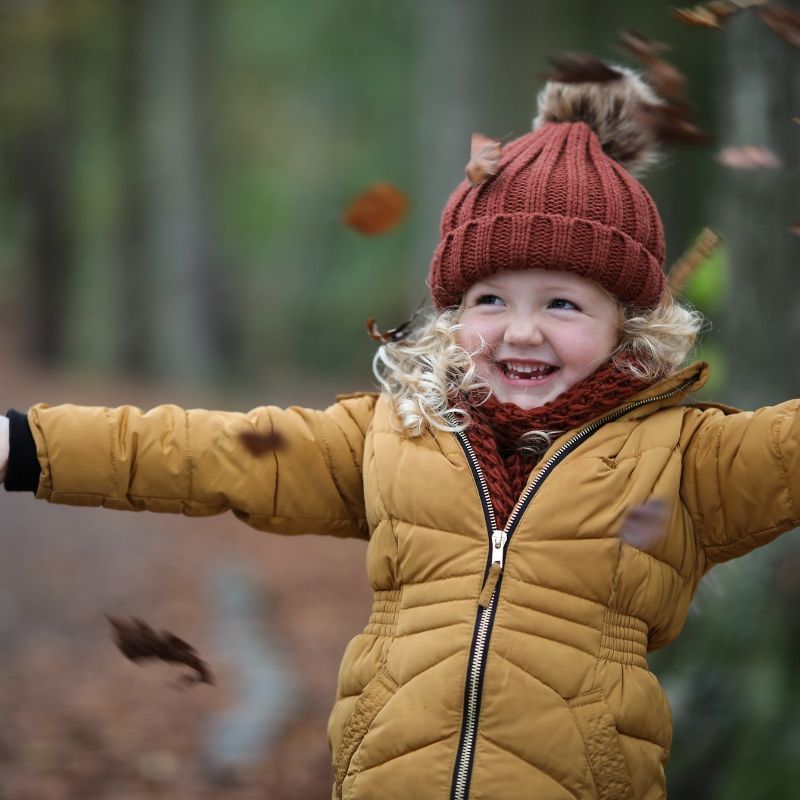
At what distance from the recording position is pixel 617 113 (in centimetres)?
310

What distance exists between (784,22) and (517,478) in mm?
1264

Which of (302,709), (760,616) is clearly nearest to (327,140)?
(302,709)

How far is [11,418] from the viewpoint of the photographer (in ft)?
9.39

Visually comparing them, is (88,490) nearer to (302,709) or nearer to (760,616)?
(760,616)

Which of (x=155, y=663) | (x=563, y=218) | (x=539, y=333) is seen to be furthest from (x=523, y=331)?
(x=155, y=663)

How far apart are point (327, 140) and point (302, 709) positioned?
70.3 feet

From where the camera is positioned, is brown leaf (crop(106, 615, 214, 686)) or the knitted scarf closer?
the knitted scarf

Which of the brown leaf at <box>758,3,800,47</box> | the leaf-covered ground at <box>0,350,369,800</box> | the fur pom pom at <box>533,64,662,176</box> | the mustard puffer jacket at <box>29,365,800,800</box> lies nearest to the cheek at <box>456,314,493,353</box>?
the mustard puffer jacket at <box>29,365,800,800</box>

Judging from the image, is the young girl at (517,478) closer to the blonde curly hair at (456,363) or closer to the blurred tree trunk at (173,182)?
the blonde curly hair at (456,363)

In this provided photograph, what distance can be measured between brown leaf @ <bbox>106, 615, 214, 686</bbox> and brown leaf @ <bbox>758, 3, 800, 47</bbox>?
6.69 ft

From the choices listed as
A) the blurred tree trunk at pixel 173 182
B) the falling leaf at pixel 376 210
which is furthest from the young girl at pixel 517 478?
the blurred tree trunk at pixel 173 182

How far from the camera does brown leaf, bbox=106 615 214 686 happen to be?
2885 millimetres

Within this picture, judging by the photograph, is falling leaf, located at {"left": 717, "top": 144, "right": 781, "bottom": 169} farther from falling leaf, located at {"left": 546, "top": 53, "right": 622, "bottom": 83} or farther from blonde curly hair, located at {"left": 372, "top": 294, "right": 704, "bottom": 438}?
blonde curly hair, located at {"left": 372, "top": 294, "right": 704, "bottom": 438}

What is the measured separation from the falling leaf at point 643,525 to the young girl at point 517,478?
0.01 meters
